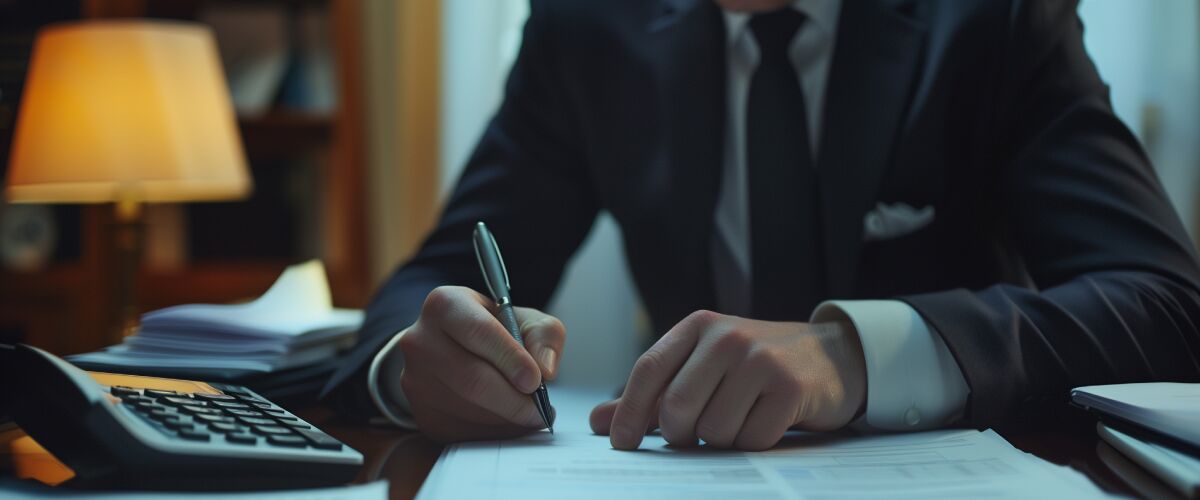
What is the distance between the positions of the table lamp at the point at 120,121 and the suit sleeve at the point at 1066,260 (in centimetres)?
133

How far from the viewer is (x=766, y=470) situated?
22.0 inches

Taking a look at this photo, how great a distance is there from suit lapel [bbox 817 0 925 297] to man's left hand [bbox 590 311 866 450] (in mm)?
383

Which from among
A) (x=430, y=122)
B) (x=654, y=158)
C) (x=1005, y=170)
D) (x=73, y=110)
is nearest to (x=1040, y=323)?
(x=1005, y=170)

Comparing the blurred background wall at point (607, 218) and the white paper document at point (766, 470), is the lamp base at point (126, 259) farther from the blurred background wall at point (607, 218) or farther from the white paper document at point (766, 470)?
the white paper document at point (766, 470)

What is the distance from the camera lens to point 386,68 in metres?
2.24

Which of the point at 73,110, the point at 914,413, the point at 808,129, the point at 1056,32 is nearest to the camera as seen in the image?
the point at 914,413

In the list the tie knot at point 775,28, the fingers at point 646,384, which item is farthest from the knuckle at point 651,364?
the tie knot at point 775,28

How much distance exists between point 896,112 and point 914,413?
1.36 feet

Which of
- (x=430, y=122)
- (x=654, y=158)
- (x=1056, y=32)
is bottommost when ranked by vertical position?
(x=430, y=122)

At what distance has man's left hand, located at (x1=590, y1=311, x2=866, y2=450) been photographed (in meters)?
0.62

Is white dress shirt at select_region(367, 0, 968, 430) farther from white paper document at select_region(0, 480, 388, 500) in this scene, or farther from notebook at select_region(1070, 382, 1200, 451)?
white paper document at select_region(0, 480, 388, 500)

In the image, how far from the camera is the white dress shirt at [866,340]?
68 cm

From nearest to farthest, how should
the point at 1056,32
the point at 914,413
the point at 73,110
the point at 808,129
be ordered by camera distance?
1. the point at 914,413
2. the point at 1056,32
3. the point at 808,129
4. the point at 73,110

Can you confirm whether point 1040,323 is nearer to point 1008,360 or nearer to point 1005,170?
point 1008,360
